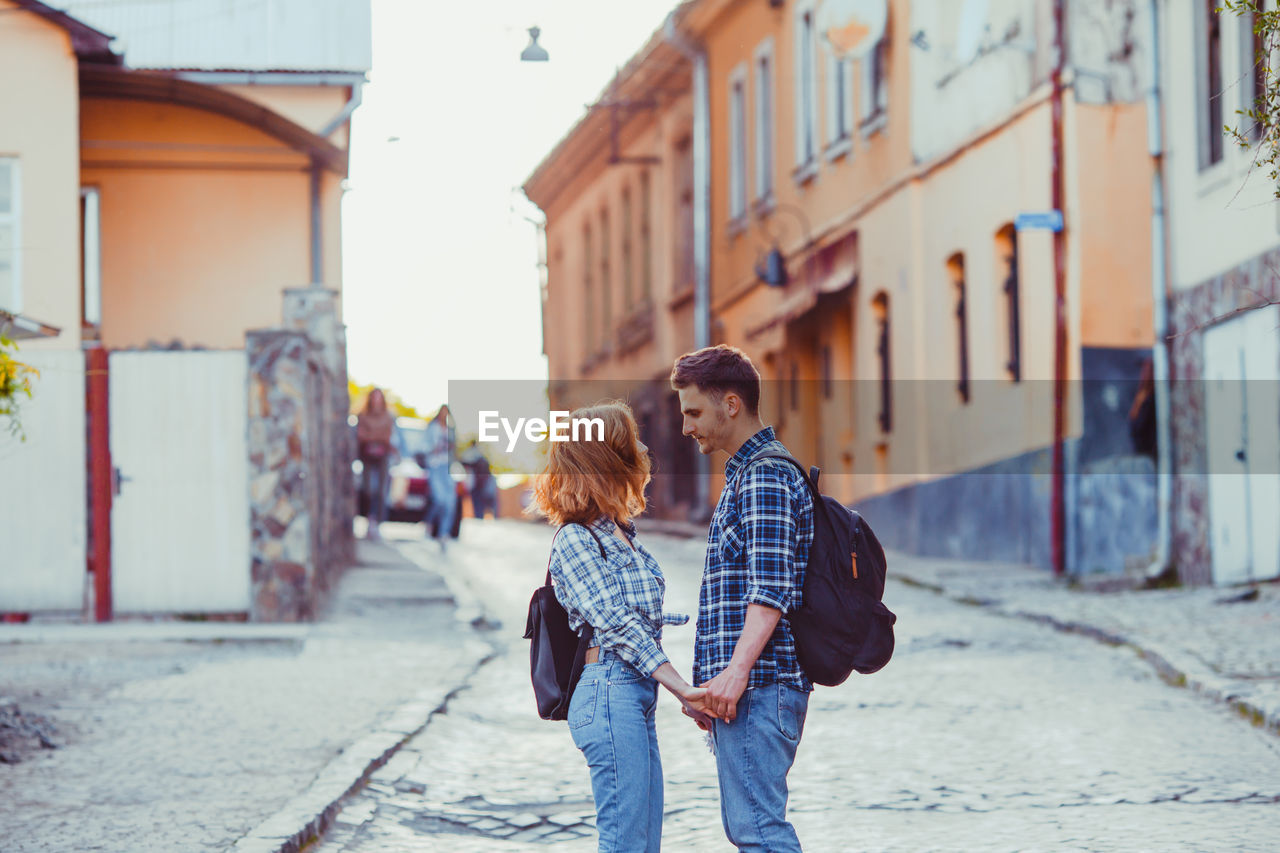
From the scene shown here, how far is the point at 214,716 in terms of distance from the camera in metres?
9.79

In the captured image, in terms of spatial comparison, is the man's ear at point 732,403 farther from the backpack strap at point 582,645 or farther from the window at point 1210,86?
the window at point 1210,86

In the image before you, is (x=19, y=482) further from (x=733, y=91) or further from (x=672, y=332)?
(x=672, y=332)

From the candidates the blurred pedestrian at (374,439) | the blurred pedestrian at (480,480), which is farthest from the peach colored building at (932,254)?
the blurred pedestrian at (374,439)

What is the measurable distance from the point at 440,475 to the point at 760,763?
58.4 ft

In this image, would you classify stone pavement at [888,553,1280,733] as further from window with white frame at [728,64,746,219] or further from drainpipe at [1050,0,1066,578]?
window with white frame at [728,64,746,219]

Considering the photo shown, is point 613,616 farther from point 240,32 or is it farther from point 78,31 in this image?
point 240,32

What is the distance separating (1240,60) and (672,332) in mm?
19047

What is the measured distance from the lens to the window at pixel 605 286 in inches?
1587

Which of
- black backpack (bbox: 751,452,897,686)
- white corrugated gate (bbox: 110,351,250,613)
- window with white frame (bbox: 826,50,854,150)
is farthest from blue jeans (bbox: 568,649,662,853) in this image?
window with white frame (bbox: 826,50,854,150)

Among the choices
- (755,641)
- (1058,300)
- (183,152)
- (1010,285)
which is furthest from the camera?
(183,152)

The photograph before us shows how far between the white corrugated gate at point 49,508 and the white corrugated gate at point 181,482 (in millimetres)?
269

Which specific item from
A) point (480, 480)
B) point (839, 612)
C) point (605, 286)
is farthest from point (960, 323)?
point (605, 286)

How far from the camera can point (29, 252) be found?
698 inches

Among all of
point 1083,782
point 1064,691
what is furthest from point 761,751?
point 1064,691
